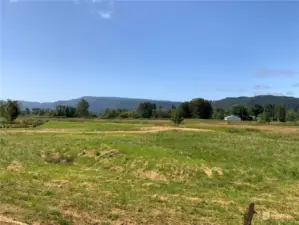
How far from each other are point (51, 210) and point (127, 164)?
9.45 meters

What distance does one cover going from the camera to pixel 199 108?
141 m

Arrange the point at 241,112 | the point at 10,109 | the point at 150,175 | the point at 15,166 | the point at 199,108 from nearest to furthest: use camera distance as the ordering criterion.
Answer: the point at 150,175
the point at 15,166
the point at 10,109
the point at 199,108
the point at 241,112

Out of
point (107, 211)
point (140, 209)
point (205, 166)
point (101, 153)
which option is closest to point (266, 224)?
point (140, 209)

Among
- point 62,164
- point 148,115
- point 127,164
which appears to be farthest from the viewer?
point 148,115

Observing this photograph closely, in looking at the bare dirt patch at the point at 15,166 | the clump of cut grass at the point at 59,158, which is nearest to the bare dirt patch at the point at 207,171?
the clump of cut grass at the point at 59,158

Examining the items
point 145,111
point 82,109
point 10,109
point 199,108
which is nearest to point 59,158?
point 10,109

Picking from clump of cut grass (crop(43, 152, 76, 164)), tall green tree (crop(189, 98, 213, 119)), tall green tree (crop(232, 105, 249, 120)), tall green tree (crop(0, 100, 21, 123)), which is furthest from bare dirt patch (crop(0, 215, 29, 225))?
tall green tree (crop(232, 105, 249, 120))

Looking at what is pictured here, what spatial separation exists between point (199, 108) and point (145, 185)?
12914 cm

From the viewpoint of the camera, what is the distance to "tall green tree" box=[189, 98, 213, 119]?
141 m

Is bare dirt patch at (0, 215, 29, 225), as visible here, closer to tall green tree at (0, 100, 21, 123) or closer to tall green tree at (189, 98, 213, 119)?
tall green tree at (0, 100, 21, 123)

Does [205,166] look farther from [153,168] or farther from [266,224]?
[266,224]

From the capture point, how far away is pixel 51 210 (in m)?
9.63

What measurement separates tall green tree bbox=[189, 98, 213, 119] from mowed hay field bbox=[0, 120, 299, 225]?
116744 millimetres

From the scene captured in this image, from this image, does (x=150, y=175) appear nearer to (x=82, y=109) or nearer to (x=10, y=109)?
(x=10, y=109)
